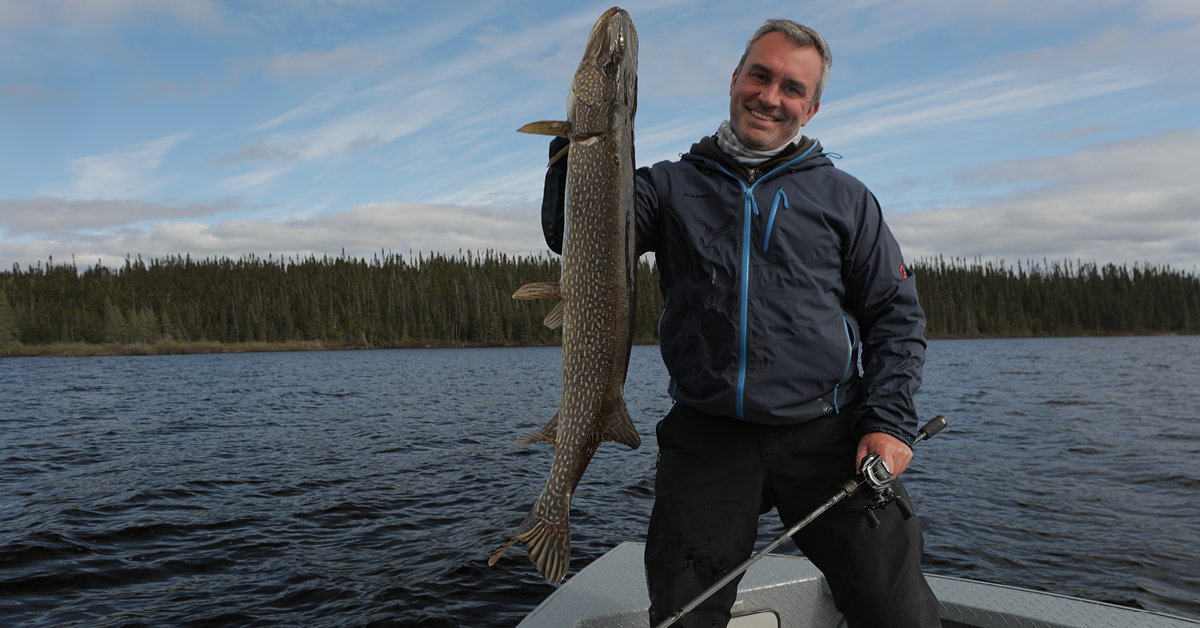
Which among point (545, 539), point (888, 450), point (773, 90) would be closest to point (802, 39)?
point (773, 90)

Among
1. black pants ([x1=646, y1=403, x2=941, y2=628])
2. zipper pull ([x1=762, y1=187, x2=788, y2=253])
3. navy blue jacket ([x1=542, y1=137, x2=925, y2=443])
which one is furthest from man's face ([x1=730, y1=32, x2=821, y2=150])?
black pants ([x1=646, y1=403, x2=941, y2=628])

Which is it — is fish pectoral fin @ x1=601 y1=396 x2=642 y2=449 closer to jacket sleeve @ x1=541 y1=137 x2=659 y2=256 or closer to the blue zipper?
the blue zipper

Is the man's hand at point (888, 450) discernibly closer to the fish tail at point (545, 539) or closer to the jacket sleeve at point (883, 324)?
the jacket sleeve at point (883, 324)

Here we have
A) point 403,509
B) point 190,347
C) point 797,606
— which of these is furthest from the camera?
point 190,347

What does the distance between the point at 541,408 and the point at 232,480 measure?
1408cm

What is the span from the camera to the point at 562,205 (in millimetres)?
2939

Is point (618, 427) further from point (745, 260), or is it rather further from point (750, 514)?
point (745, 260)

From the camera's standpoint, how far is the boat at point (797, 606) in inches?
154

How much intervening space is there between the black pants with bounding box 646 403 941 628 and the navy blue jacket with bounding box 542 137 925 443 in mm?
120

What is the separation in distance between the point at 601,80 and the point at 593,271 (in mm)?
765

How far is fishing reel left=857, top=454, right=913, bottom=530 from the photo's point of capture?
2.78 m

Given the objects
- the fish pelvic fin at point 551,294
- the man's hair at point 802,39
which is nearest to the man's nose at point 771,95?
the man's hair at point 802,39

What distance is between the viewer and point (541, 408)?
2705 centimetres

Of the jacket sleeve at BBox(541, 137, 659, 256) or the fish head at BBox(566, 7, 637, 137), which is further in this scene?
the jacket sleeve at BBox(541, 137, 659, 256)
